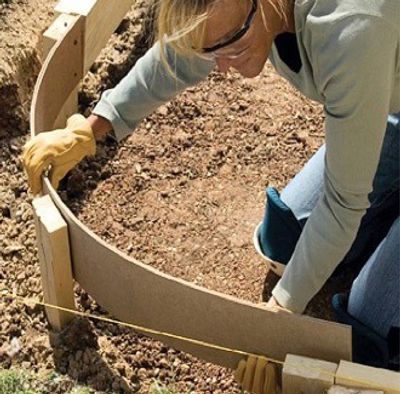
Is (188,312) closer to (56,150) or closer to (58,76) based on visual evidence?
(56,150)

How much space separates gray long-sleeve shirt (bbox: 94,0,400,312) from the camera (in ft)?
7.34

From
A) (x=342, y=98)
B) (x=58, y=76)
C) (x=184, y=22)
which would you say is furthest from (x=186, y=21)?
(x=58, y=76)

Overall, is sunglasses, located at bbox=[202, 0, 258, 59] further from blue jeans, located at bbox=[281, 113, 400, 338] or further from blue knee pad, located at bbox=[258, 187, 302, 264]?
blue knee pad, located at bbox=[258, 187, 302, 264]

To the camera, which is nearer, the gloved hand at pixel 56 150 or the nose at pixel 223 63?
the nose at pixel 223 63

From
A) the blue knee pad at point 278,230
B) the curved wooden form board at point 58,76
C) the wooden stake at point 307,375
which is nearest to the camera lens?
the wooden stake at point 307,375

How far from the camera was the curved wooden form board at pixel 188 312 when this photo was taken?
2.66 metres

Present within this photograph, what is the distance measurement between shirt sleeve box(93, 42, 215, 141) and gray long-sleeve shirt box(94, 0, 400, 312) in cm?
10

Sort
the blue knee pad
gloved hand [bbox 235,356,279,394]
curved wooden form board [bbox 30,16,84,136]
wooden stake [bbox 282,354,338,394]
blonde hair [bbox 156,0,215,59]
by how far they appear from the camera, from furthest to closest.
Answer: the blue knee pad → curved wooden form board [bbox 30,16,84,136] → gloved hand [bbox 235,356,279,394] → wooden stake [bbox 282,354,338,394] → blonde hair [bbox 156,0,215,59]

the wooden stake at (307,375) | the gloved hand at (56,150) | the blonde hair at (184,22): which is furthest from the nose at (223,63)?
the wooden stake at (307,375)

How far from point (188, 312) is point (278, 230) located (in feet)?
2.62

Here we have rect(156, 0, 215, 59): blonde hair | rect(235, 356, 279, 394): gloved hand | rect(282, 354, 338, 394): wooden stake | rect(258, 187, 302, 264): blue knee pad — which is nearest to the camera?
rect(156, 0, 215, 59): blonde hair

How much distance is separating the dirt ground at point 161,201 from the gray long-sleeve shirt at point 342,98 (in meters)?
0.78

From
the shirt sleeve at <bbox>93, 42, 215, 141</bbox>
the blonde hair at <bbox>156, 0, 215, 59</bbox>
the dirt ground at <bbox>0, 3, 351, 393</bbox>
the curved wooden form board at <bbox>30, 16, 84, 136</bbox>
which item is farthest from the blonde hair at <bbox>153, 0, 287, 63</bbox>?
the dirt ground at <bbox>0, 3, 351, 393</bbox>

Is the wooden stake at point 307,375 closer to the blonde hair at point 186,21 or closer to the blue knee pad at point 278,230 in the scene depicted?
the blue knee pad at point 278,230
